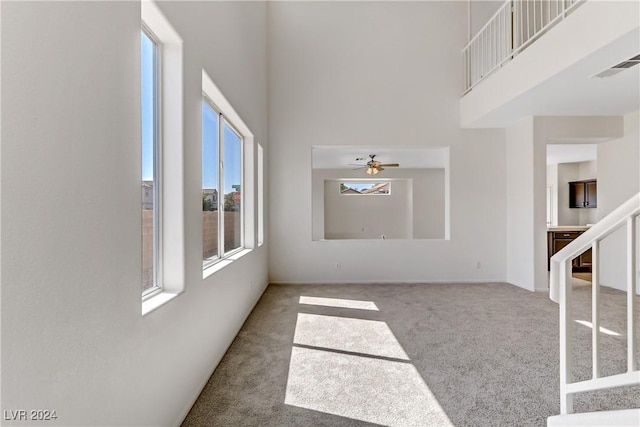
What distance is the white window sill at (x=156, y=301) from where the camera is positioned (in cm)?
159

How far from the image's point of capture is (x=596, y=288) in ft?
4.70

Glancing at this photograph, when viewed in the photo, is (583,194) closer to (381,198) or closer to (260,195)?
(381,198)

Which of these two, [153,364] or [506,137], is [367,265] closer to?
[506,137]

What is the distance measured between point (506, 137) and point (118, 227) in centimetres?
591

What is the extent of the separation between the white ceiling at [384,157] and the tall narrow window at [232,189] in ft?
10.6

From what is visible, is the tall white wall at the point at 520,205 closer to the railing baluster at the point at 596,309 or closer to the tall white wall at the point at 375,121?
the tall white wall at the point at 375,121

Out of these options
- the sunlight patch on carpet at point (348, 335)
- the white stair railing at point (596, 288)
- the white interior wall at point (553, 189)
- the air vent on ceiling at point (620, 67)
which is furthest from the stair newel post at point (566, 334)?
the white interior wall at point (553, 189)

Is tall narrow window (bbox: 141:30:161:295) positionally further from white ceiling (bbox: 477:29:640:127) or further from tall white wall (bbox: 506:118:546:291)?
tall white wall (bbox: 506:118:546:291)

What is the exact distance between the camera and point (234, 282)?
3.25 m

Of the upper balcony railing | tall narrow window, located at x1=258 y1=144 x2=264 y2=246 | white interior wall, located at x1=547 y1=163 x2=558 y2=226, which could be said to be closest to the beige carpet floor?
tall narrow window, located at x1=258 y1=144 x2=264 y2=246

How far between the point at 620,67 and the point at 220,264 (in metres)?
4.00

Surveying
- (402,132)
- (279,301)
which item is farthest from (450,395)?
(402,132)

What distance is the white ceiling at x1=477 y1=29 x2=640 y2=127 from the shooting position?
2906 millimetres

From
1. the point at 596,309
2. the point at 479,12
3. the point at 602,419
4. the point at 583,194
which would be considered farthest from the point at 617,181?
the point at 602,419
